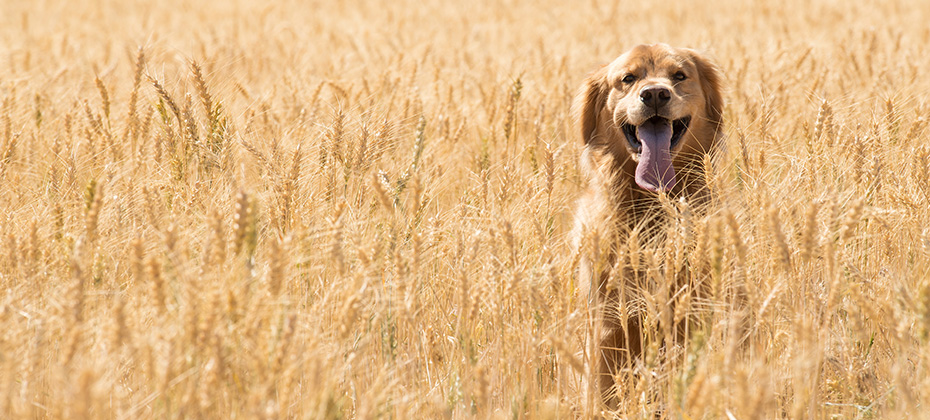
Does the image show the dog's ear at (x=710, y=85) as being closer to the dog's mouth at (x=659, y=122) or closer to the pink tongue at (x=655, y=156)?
the dog's mouth at (x=659, y=122)

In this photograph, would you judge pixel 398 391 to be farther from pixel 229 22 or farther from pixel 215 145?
pixel 229 22

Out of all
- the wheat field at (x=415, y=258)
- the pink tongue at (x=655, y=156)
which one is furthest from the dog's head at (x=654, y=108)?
the wheat field at (x=415, y=258)

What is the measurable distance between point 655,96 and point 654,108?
56 mm

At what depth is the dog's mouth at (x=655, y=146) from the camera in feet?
11.0

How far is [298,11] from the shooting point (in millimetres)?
12805

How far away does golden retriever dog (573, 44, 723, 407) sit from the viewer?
3.14m

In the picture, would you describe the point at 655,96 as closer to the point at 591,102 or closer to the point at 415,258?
the point at 591,102

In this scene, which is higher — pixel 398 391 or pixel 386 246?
pixel 386 246

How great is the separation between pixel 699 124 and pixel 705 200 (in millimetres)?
555

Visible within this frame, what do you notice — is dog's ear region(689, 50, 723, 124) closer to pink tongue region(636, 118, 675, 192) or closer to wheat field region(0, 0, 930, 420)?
wheat field region(0, 0, 930, 420)

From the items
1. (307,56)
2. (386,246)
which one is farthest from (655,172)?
(307,56)

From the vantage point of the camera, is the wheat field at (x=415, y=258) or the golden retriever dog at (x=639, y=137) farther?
the golden retriever dog at (x=639, y=137)

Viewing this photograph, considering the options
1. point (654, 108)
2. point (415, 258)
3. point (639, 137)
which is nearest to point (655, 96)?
point (654, 108)

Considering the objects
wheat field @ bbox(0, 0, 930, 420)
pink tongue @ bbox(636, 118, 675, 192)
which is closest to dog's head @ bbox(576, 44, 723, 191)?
pink tongue @ bbox(636, 118, 675, 192)
